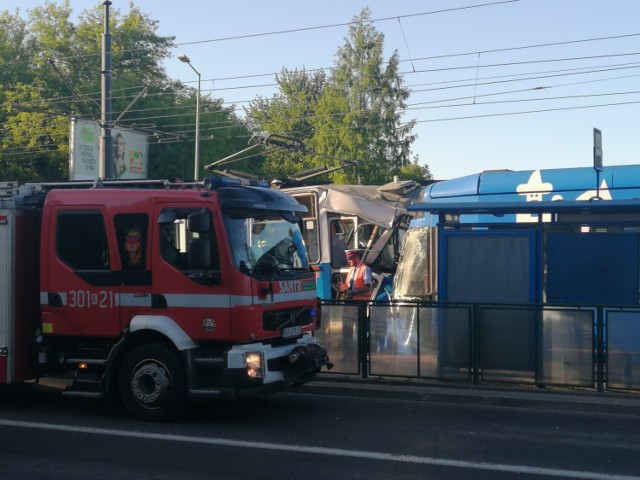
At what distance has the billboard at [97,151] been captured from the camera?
2859cm

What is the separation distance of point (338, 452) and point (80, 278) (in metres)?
3.92

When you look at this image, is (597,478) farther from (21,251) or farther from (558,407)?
(21,251)

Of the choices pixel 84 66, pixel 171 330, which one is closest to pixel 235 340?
pixel 171 330

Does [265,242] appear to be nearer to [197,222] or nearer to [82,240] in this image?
[197,222]

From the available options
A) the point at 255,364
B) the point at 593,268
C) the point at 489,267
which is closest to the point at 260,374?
the point at 255,364

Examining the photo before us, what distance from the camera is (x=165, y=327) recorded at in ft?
31.1

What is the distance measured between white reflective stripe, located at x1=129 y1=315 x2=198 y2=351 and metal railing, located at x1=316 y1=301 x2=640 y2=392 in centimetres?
355

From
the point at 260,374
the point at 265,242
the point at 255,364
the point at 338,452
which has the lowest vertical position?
the point at 338,452

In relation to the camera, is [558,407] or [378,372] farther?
[378,372]

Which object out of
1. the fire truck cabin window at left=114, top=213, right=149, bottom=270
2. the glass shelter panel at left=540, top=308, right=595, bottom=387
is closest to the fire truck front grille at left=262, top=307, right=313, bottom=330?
the fire truck cabin window at left=114, top=213, right=149, bottom=270

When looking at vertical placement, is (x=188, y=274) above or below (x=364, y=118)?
below

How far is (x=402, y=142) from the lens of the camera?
191 ft

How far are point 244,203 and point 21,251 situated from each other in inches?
121

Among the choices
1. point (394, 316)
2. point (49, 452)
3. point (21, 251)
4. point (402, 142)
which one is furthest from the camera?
point (402, 142)
